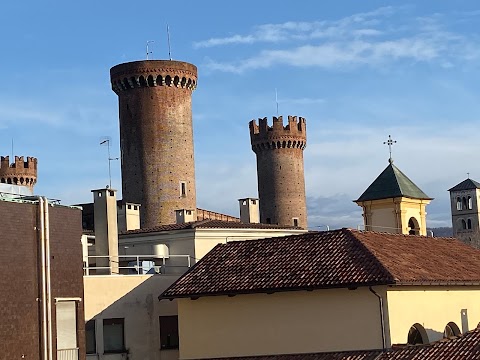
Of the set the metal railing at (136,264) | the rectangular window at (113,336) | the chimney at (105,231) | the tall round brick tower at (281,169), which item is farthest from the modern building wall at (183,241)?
the tall round brick tower at (281,169)

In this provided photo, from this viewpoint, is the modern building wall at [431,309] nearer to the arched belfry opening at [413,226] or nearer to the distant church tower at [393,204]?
the distant church tower at [393,204]

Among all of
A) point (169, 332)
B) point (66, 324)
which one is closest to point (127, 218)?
point (169, 332)

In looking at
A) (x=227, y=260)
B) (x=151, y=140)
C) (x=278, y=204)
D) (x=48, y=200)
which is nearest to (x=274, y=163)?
(x=278, y=204)

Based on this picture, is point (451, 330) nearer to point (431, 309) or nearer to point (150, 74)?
point (431, 309)

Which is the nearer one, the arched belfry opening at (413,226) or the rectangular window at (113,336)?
the rectangular window at (113,336)

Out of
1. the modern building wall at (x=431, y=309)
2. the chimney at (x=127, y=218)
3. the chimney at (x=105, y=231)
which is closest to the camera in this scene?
the modern building wall at (x=431, y=309)

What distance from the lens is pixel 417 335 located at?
37.8 meters

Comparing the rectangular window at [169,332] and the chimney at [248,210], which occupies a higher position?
the chimney at [248,210]

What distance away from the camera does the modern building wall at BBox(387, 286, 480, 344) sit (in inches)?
1419

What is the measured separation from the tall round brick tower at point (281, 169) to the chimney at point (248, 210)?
1218 inches

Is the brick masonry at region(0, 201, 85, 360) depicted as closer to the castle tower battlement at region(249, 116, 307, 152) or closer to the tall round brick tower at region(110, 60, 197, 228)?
the tall round brick tower at region(110, 60, 197, 228)

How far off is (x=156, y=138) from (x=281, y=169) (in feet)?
79.3

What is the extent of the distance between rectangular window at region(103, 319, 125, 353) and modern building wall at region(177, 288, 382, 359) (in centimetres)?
258

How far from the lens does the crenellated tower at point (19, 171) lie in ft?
322
